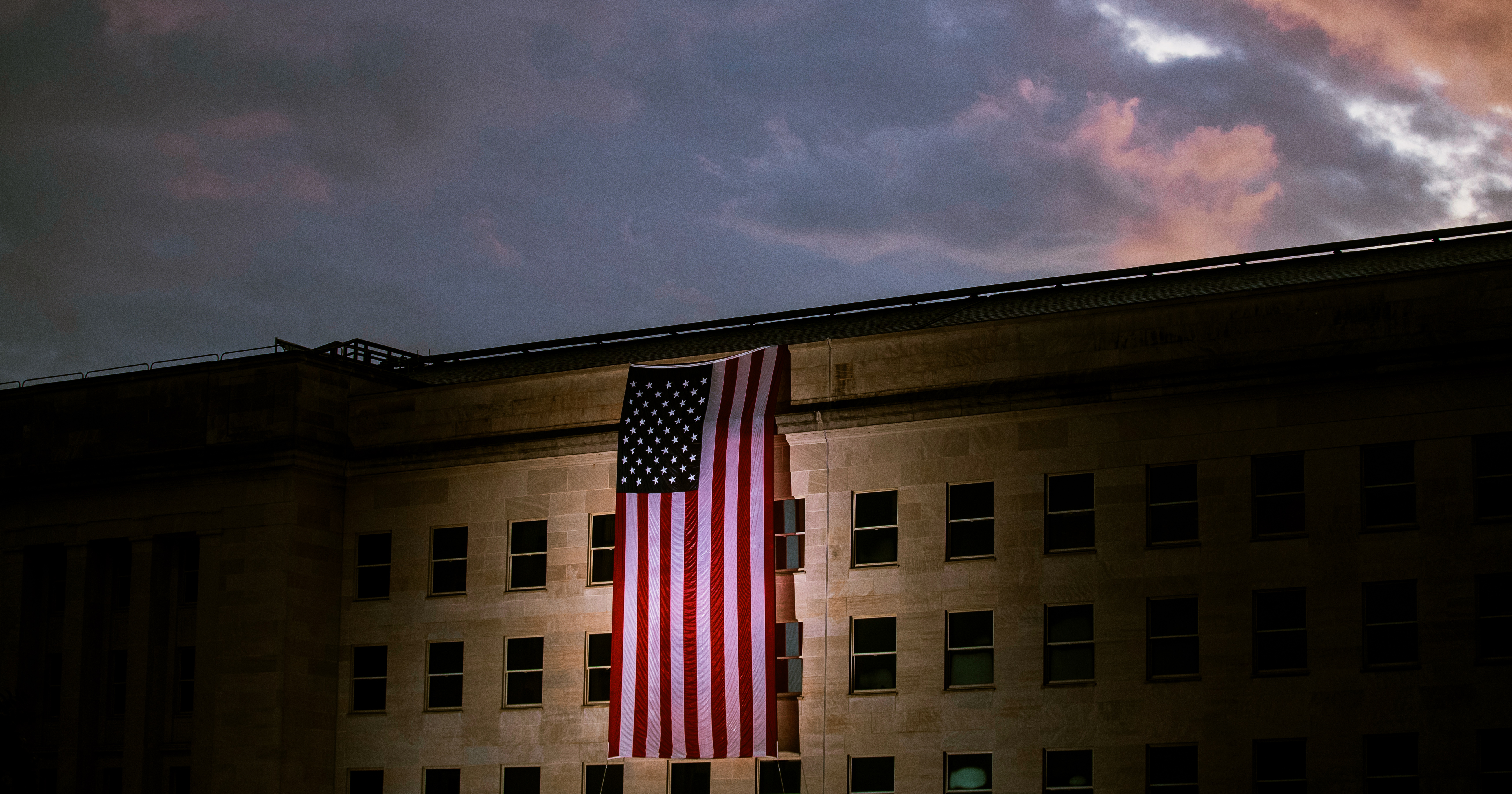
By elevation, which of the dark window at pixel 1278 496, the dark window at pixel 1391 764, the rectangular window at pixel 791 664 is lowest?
the dark window at pixel 1391 764

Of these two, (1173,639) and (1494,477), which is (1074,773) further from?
(1494,477)

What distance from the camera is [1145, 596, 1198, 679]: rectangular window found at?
46312 mm

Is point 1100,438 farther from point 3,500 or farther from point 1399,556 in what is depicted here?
point 3,500

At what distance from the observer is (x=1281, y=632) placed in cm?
4541

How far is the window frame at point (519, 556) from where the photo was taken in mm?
54531

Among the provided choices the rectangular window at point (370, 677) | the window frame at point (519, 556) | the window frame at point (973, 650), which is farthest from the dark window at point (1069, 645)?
the rectangular window at point (370, 677)

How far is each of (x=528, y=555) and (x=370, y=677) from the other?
6.22 m

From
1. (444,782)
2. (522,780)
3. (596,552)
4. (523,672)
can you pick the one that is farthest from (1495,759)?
(444,782)

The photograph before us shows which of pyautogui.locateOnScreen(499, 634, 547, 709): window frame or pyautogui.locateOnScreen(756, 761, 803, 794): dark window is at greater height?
pyautogui.locateOnScreen(499, 634, 547, 709): window frame

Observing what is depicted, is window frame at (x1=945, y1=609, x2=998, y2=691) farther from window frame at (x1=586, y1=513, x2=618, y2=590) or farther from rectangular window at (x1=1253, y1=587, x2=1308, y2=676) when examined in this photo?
window frame at (x1=586, y1=513, x2=618, y2=590)

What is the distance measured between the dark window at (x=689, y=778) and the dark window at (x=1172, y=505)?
13.7 m

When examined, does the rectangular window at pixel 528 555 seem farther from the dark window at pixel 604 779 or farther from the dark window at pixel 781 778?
the dark window at pixel 781 778

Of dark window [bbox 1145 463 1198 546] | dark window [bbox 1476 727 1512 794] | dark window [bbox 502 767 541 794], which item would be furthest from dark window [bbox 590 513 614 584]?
dark window [bbox 1476 727 1512 794]

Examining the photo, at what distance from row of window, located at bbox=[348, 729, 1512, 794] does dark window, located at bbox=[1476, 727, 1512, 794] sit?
18 mm
